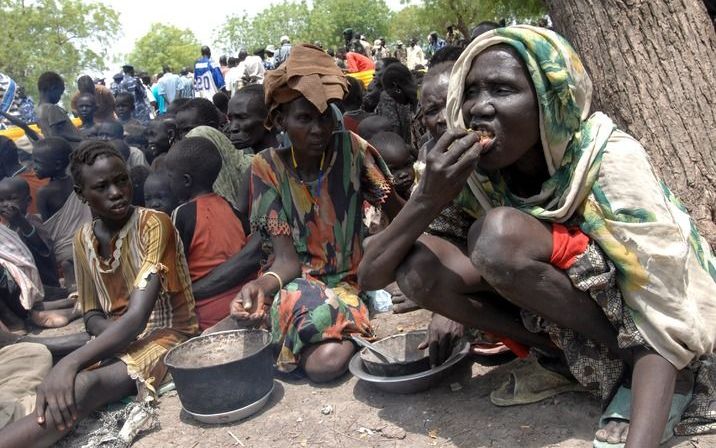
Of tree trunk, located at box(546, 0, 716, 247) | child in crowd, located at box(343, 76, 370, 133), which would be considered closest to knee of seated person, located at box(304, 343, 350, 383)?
tree trunk, located at box(546, 0, 716, 247)

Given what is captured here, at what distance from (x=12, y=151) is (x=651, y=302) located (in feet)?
21.5

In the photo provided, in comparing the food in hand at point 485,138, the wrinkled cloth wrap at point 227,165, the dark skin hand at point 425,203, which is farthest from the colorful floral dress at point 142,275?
the food in hand at point 485,138

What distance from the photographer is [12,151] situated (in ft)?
21.3

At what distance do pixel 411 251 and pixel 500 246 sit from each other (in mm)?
381

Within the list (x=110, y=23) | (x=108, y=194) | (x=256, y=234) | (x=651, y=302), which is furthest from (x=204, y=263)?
(x=110, y=23)

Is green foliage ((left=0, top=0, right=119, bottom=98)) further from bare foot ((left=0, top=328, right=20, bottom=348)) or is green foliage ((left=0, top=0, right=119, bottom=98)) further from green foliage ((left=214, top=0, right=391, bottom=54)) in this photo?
bare foot ((left=0, top=328, right=20, bottom=348))

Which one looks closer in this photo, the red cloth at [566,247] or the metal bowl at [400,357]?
the red cloth at [566,247]

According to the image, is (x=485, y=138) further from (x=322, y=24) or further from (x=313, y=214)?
(x=322, y=24)

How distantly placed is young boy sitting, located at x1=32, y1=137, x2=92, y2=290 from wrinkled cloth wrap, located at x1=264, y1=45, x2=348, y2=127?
9.17 ft

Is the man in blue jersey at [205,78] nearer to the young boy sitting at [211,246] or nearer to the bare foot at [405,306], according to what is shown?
the young boy sitting at [211,246]

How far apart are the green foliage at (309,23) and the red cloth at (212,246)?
4064 cm

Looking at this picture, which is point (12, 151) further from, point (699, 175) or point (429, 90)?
point (699, 175)

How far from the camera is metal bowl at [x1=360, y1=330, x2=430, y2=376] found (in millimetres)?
2443

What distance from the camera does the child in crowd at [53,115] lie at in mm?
7393
